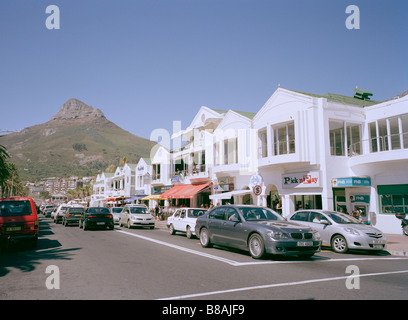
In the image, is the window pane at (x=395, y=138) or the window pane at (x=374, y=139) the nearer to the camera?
the window pane at (x=395, y=138)

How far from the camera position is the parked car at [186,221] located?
657 inches

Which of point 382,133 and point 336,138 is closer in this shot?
point 382,133

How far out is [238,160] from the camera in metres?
26.1

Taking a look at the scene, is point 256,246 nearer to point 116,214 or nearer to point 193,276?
point 193,276

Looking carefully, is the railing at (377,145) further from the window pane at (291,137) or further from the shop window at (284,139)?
the shop window at (284,139)

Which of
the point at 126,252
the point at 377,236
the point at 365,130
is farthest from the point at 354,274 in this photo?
the point at 365,130

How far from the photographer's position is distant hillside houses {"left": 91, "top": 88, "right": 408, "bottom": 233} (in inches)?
751

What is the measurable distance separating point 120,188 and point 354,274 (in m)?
58.6

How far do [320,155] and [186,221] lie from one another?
9860 mm

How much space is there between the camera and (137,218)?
22406mm

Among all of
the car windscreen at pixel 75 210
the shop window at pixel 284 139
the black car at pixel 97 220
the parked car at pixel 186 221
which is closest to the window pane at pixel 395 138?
the shop window at pixel 284 139

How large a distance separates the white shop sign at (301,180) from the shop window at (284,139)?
1.71m

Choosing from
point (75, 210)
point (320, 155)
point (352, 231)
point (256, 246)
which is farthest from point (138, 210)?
point (352, 231)

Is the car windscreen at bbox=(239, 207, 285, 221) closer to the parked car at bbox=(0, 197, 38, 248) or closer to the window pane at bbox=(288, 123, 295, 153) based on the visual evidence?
the parked car at bbox=(0, 197, 38, 248)
